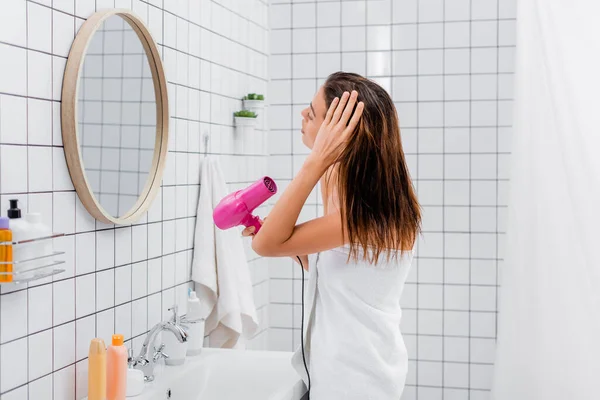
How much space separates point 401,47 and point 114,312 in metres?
1.83

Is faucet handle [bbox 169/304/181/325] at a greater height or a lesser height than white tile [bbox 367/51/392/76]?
lesser

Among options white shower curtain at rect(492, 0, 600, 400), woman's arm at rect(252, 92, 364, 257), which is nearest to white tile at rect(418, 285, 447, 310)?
white shower curtain at rect(492, 0, 600, 400)

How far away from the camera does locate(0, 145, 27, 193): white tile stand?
57.2 inches

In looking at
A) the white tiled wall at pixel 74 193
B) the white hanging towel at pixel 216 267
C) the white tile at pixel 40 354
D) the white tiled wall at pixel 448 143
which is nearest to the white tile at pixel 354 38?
the white tiled wall at pixel 448 143

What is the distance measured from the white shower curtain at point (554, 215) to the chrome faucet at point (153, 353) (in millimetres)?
1201

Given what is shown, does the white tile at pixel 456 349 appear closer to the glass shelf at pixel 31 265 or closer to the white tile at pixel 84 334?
the white tile at pixel 84 334

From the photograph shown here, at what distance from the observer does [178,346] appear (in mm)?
2105

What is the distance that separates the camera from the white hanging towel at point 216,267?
2408 mm

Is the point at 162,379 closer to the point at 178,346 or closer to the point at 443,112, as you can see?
Result: the point at 178,346

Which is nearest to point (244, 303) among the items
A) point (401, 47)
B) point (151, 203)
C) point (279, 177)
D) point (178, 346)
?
point (178, 346)

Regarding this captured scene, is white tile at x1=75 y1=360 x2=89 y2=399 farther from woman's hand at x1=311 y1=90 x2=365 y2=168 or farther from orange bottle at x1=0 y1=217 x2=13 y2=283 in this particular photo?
woman's hand at x1=311 y1=90 x2=365 y2=168

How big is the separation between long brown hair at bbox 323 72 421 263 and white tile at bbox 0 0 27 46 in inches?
29.4

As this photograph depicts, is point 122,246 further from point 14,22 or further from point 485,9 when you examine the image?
point 485,9

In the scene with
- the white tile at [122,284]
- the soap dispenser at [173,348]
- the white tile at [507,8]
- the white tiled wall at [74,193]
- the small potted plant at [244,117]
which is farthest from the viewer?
the white tile at [507,8]
